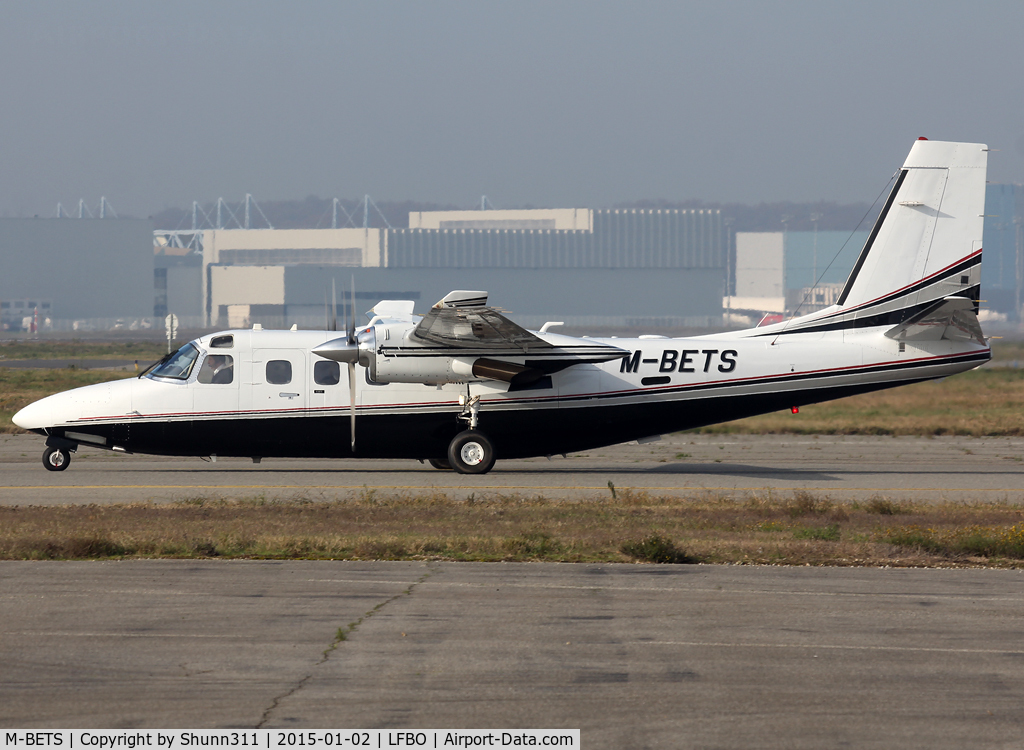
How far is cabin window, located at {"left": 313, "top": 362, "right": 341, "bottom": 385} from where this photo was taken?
21.7 m

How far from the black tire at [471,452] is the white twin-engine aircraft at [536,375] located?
0.03 metres

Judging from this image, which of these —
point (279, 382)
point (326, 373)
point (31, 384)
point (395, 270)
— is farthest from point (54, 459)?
point (395, 270)

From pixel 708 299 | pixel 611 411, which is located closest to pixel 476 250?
pixel 708 299

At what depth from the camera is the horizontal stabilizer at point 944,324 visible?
20.6 metres

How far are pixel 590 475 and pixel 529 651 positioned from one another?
14472mm

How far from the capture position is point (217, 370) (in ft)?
70.8

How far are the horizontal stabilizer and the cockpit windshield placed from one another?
1490 centimetres

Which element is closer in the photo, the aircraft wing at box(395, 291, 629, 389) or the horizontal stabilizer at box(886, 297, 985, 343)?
the aircraft wing at box(395, 291, 629, 389)

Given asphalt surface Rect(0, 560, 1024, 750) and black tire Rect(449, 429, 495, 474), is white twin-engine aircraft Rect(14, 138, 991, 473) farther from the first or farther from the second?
asphalt surface Rect(0, 560, 1024, 750)

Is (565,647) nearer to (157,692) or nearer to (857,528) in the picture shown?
(157,692)

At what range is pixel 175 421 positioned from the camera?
21.3m

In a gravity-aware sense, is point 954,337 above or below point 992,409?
above

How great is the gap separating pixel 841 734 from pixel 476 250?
604 ft

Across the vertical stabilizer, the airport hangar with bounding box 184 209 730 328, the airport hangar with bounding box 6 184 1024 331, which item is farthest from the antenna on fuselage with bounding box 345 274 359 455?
the airport hangar with bounding box 6 184 1024 331
